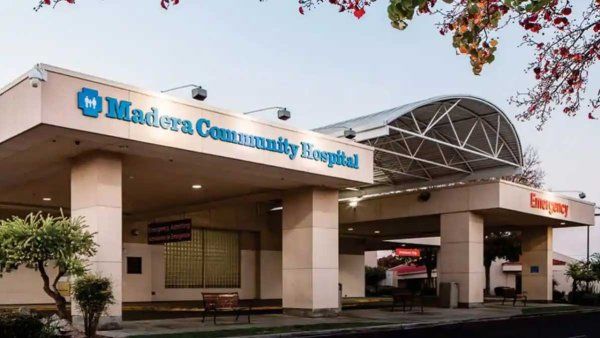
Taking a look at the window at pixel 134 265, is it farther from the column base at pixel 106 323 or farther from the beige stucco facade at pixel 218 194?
the column base at pixel 106 323

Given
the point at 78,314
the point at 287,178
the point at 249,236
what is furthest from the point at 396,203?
the point at 78,314

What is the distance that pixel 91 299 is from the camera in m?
15.5

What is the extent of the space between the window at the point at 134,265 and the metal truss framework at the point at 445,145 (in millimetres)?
12222

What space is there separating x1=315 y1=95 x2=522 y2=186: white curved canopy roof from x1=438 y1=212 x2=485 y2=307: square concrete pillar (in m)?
2.18

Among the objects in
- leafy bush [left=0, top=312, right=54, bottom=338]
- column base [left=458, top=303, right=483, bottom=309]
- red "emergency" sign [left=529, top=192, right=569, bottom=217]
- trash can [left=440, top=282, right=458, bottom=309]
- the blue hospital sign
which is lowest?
column base [left=458, top=303, right=483, bottom=309]

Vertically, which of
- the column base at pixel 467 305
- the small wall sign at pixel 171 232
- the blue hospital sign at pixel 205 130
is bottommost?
the column base at pixel 467 305

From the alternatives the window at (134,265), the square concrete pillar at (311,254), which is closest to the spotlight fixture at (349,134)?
the square concrete pillar at (311,254)

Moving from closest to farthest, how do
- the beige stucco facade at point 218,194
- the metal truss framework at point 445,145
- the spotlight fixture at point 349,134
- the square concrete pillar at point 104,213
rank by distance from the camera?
the beige stucco facade at point 218,194 < the square concrete pillar at point 104,213 < the spotlight fixture at point 349,134 < the metal truss framework at point 445,145

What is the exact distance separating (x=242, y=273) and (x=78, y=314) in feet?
65.6

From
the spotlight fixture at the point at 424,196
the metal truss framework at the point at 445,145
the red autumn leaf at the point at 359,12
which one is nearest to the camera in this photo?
the red autumn leaf at the point at 359,12

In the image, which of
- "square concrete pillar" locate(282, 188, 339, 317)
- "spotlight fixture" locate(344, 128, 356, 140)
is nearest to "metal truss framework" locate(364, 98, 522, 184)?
"spotlight fixture" locate(344, 128, 356, 140)

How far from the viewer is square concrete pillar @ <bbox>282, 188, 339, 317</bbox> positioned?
22.7m

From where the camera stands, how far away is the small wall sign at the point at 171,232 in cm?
2748

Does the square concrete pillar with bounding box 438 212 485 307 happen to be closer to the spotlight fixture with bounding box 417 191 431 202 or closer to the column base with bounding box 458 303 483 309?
the column base with bounding box 458 303 483 309
